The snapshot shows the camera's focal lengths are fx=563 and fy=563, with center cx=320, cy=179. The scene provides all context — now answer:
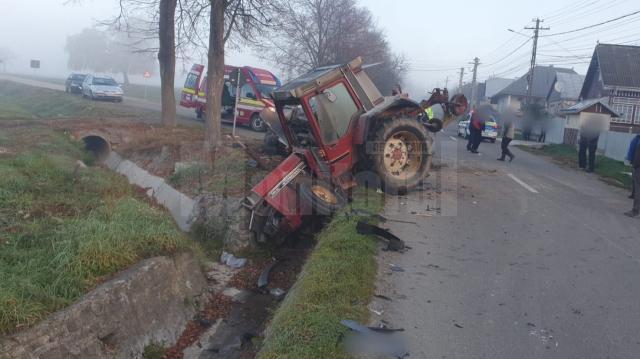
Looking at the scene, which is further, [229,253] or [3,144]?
[3,144]

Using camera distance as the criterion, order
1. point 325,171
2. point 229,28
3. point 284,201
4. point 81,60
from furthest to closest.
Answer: point 81,60 < point 229,28 < point 325,171 < point 284,201

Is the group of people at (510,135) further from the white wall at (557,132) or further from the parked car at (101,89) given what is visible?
the parked car at (101,89)

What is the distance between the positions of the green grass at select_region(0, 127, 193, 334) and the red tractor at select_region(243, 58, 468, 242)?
1.52 meters

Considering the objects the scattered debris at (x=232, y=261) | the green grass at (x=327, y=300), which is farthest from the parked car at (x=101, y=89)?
the green grass at (x=327, y=300)

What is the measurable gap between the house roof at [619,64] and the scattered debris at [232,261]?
34.9 m

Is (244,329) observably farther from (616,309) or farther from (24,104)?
(24,104)

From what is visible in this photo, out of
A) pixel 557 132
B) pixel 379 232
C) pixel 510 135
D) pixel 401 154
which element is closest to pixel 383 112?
pixel 401 154

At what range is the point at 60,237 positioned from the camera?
21.4ft

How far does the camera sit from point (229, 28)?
1661 centimetres

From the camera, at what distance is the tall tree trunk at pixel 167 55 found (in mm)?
18531

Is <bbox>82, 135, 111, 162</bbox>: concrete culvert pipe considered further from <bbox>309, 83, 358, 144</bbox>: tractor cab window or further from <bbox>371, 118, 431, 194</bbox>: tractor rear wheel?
<bbox>371, 118, 431, 194</bbox>: tractor rear wheel

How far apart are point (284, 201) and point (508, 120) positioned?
442 inches

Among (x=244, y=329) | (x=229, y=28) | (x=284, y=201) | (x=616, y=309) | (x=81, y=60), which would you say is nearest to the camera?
(x=616, y=309)

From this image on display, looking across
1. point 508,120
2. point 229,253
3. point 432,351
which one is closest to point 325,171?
point 229,253
